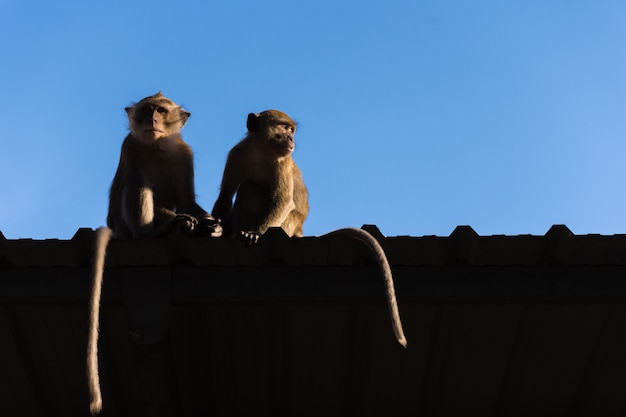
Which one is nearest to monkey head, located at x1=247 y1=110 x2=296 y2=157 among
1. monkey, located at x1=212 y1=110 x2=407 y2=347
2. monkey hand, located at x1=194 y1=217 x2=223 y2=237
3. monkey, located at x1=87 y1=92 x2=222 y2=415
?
monkey, located at x1=212 y1=110 x2=407 y2=347

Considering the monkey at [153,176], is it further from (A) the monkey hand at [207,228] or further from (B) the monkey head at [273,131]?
(B) the monkey head at [273,131]

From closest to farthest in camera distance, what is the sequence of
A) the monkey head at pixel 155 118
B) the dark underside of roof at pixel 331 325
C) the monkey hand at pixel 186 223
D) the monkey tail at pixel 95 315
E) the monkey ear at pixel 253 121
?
the monkey tail at pixel 95 315, the dark underside of roof at pixel 331 325, the monkey hand at pixel 186 223, the monkey head at pixel 155 118, the monkey ear at pixel 253 121

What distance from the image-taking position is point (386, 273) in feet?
15.8

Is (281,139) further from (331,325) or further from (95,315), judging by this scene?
(95,315)

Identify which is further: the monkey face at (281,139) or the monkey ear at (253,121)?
the monkey ear at (253,121)

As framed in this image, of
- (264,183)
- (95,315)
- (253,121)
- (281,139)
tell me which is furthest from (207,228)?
(95,315)

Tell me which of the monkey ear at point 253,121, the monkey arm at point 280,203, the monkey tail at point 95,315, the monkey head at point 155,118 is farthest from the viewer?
the monkey ear at point 253,121

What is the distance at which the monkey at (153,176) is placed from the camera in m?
6.78

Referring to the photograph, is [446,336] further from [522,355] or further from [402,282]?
[402,282]

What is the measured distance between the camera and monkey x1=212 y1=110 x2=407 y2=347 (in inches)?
278

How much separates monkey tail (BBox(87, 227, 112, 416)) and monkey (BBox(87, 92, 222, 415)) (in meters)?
1.56

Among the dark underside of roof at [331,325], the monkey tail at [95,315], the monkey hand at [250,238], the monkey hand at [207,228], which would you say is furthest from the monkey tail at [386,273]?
the monkey hand at [207,228]

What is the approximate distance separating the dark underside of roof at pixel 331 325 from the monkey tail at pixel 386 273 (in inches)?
3.3

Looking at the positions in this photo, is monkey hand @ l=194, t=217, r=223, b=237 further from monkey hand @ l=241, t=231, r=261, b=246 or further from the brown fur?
monkey hand @ l=241, t=231, r=261, b=246
